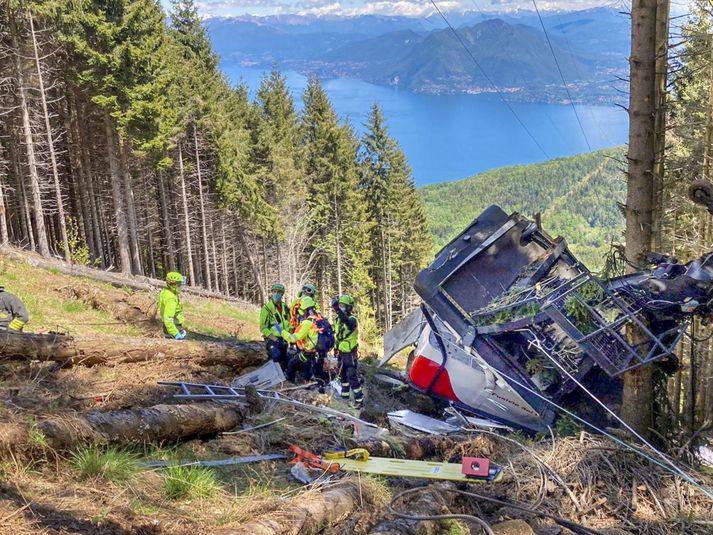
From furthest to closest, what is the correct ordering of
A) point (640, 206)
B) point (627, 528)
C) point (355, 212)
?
1. point (355, 212)
2. point (640, 206)
3. point (627, 528)

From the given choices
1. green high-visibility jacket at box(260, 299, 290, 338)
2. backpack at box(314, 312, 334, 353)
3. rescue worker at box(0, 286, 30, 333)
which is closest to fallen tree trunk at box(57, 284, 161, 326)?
green high-visibility jacket at box(260, 299, 290, 338)

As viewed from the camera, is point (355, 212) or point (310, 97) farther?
point (355, 212)

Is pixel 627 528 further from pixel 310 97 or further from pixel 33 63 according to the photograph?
pixel 310 97

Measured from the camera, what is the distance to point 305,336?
357 inches

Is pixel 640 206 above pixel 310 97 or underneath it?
underneath

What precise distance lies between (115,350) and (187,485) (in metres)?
4.23

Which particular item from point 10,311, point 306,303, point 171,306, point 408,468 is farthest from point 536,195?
point 408,468

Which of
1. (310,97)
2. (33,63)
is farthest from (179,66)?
(310,97)

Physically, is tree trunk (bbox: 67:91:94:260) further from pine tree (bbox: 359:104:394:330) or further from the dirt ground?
the dirt ground

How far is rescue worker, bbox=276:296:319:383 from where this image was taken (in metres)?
9.07

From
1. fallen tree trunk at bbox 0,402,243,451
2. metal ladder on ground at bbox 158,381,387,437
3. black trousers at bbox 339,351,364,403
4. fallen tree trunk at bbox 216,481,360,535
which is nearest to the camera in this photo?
fallen tree trunk at bbox 216,481,360,535

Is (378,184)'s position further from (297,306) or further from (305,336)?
(305,336)

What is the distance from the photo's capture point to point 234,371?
923 centimetres

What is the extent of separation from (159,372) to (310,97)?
1115 inches
